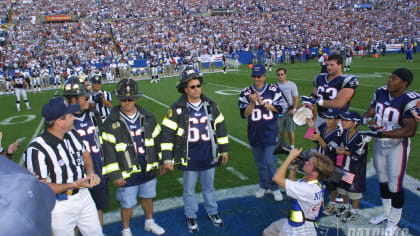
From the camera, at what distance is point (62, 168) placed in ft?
9.66

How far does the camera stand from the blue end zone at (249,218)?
13.5ft

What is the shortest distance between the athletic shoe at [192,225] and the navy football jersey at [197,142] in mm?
728

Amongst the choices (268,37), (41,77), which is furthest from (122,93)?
(268,37)

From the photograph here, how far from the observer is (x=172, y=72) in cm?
2878

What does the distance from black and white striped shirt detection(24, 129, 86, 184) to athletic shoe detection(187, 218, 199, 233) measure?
5.70 ft

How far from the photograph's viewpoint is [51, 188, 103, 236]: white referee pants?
2910 millimetres

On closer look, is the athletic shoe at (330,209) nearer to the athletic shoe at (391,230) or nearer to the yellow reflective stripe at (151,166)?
the athletic shoe at (391,230)

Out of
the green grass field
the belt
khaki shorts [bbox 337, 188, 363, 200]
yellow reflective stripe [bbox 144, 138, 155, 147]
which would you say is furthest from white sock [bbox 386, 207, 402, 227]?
the belt

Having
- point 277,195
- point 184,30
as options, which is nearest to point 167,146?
point 277,195

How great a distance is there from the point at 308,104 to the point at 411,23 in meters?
A: 47.3

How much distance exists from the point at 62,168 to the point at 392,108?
13.2 feet

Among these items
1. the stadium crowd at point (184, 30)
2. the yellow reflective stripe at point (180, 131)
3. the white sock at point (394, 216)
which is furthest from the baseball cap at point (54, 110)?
the stadium crowd at point (184, 30)

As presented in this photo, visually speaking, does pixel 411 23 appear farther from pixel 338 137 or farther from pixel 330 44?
pixel 338 137

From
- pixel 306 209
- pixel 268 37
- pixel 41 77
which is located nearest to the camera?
pixel 306 209
